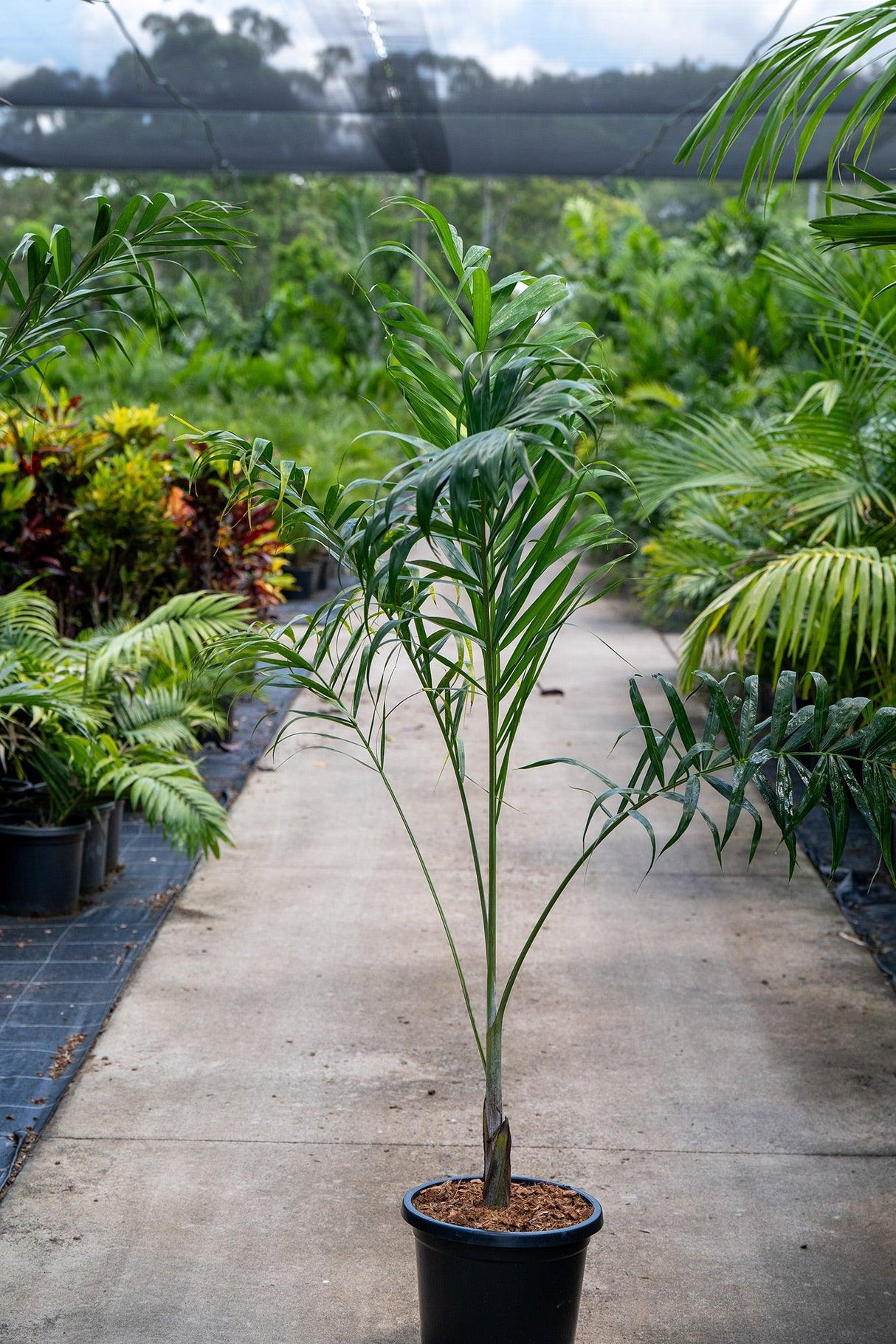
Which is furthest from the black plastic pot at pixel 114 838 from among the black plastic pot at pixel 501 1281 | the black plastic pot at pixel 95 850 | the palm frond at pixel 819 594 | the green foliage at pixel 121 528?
the black plastic pot at pixel 501 1281

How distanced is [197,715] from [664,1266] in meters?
2.77

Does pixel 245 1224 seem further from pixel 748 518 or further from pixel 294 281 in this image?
pixel 294 281

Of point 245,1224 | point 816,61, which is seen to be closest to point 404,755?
point 245,1224

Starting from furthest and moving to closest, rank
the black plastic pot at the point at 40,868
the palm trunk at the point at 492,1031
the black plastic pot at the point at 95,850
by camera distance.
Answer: the black plastic pot at the point at 95,850
the black plastic pot at the point at 40,868
the palm trunk at the point at 492,1031

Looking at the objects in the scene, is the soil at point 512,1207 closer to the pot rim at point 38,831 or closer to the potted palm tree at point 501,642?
the potted palm tree at point 501,642

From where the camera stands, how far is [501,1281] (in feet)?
6.99

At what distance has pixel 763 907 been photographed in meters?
4.64

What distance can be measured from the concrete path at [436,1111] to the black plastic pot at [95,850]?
0.31 m

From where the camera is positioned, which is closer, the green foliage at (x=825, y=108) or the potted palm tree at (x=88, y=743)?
the green foliage at (x=825, y=108)

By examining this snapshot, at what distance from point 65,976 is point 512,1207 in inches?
79.4

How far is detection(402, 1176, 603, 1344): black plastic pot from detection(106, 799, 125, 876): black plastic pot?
2.71m

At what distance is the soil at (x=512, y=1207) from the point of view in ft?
7.36

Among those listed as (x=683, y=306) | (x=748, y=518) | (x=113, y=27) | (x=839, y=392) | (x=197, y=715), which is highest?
(x=113, y=27)

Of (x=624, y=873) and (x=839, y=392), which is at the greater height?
(x=839, y=392)
